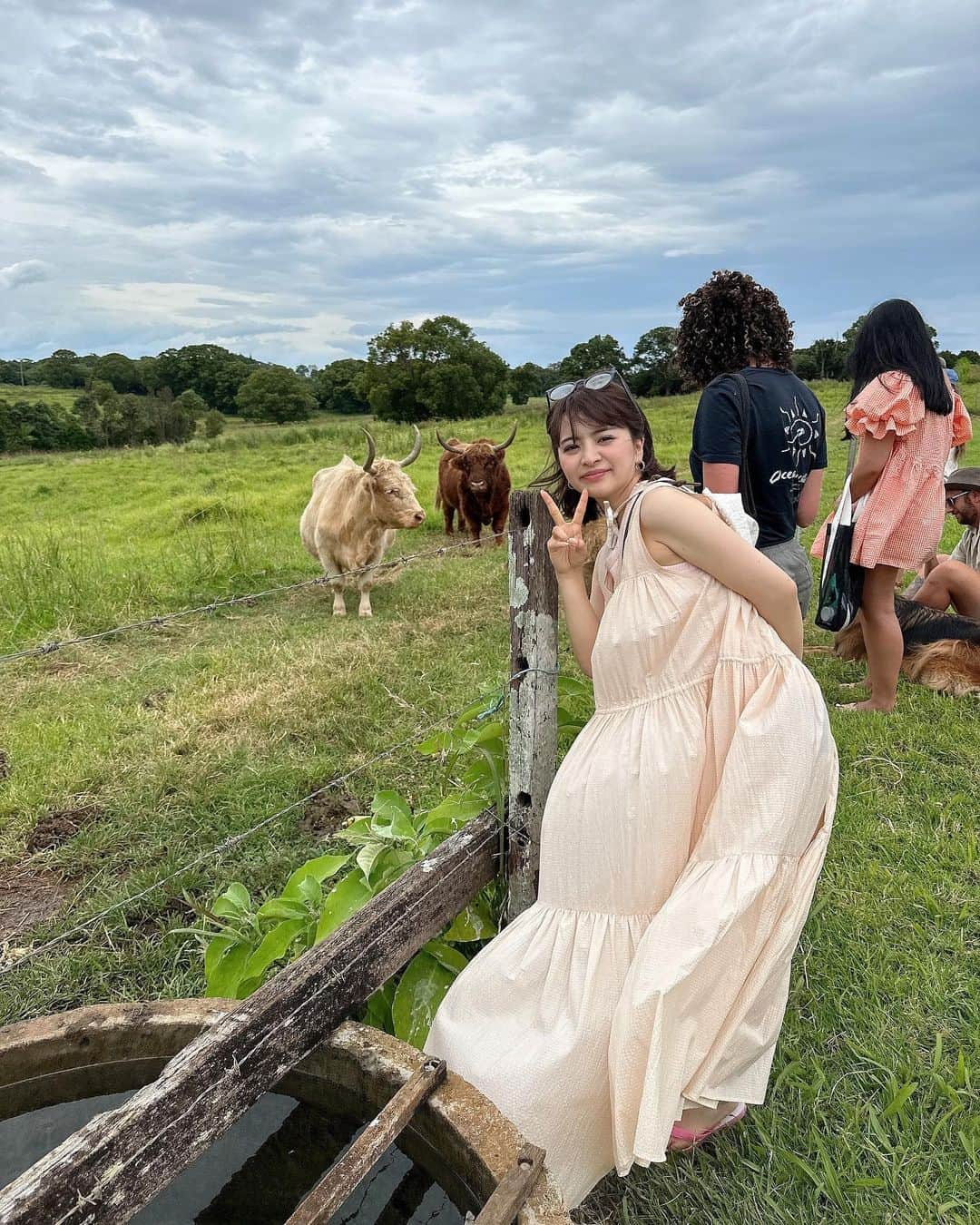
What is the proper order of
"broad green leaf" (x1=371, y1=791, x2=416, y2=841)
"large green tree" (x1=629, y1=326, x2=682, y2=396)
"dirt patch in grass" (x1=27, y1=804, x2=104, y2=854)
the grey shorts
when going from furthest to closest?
"large green tree" (x1=629, y1=326, x2=682, y2=396) < "dirt patch in grass" (x1=27, y1=804, x2=104, y2=854) < the grey shorts < "broad green leaf" (x1=371, y1=791, x2=416, y2=841)

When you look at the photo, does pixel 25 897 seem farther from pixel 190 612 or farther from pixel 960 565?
pixel 960 565

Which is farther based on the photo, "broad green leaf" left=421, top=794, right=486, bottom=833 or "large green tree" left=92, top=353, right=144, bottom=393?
"large green tree" left=92, top=353, right=144, bottom=393

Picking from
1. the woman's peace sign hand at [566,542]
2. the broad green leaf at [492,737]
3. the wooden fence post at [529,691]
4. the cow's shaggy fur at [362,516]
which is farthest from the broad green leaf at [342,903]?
the cow's shaggy fur at [362,516]

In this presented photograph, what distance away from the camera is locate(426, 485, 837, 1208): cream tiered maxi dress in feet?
5.39

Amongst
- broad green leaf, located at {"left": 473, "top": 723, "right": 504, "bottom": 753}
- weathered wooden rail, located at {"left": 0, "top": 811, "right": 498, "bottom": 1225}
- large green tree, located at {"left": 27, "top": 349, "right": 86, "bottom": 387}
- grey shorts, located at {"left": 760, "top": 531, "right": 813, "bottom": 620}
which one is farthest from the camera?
large green tree, located at {"left": 27, "top": 349, "right": 86, "bottom": 387}

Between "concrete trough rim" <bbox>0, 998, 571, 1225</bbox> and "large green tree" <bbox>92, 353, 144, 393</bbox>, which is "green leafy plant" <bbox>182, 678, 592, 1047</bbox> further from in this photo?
"large green tree" <bbox>92, 353, 144, 393</bbox>

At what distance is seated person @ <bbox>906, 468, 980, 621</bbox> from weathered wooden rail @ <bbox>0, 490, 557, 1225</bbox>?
360 centimetres

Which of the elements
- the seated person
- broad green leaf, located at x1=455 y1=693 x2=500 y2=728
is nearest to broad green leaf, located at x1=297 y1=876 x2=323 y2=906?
broad green leaf, located at x1=455 y1=693 x2=500 y2=728

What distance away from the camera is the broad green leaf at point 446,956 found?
7.11ft

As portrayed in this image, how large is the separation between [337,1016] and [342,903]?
1.44ft

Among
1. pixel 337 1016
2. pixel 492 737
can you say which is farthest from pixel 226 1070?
pixel 492 737

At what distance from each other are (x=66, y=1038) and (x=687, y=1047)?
120cm

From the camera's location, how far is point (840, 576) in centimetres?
416

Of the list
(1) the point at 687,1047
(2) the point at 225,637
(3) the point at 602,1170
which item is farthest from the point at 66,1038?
(2) the point at 225,637
